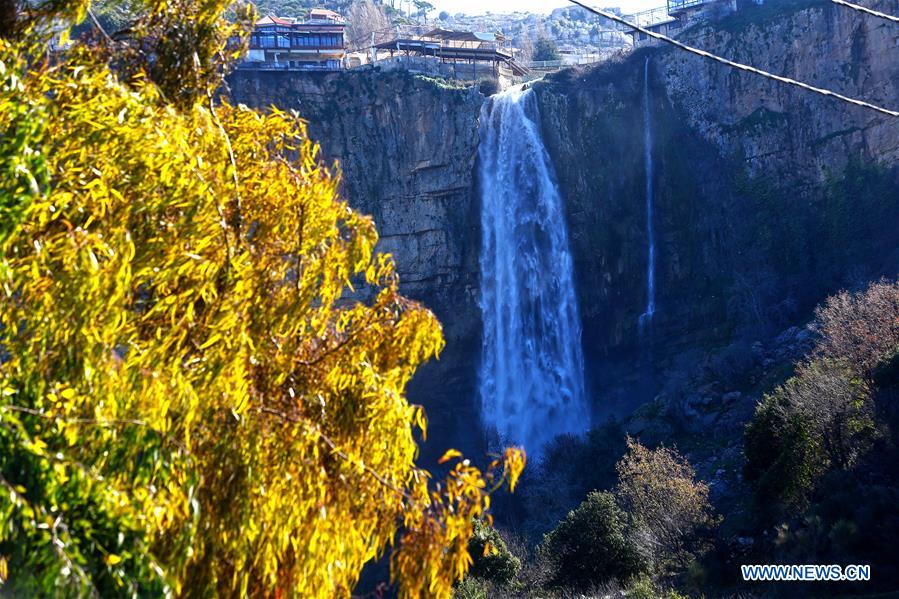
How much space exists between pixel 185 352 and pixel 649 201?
38.7 metres

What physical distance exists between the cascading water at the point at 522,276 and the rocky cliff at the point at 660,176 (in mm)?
639

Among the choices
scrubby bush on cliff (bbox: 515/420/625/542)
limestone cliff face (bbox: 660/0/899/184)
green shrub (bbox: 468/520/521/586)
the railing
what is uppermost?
the railing

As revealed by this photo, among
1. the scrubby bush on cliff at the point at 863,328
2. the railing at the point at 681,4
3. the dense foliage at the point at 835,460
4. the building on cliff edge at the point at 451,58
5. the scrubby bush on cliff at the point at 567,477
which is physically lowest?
the scrubby bush on cliff at the point at 567,477

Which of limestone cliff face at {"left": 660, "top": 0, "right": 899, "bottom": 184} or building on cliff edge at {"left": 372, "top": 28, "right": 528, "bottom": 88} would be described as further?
building on cliff edge at {"left": 372, "top": 28, "right": 528, "bottom": 88}

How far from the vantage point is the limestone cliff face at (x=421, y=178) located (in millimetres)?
41875

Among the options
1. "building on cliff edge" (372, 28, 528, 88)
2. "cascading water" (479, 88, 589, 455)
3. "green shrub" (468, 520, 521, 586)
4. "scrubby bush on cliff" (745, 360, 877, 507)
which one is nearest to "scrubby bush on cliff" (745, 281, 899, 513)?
"scrubby bush on cliff" (745, 360, 877, 507)

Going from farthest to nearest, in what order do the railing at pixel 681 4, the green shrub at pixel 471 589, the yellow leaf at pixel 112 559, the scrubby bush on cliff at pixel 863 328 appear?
the railing at pixel 681 4
the scrubby bush on cliff at pixel 863 328
the green shrub at pixel 471 589
the yellow leaf at pixel 112 559

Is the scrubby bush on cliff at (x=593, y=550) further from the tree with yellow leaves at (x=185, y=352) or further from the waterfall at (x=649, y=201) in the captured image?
the waterfall at (x=649, y=201)

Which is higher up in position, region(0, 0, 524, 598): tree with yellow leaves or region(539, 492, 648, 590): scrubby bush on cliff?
region(0, 0, 524, 598): tree with yellow leaves

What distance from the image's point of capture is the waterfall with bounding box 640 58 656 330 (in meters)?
40.9

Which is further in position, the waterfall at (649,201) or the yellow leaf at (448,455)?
the waterfall at (649,201)

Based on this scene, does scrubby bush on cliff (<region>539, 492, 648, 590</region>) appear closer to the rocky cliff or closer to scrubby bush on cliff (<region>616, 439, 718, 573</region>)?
scrubby bush on cliff (<region>616, 439, 718, 573</region>)

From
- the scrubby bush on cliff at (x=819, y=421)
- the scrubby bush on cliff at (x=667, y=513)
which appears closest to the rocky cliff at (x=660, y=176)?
the scrubby bush on cliff at (x=819, y=421)

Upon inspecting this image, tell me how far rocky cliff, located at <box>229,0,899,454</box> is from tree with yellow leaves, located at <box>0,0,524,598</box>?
32.0 m
